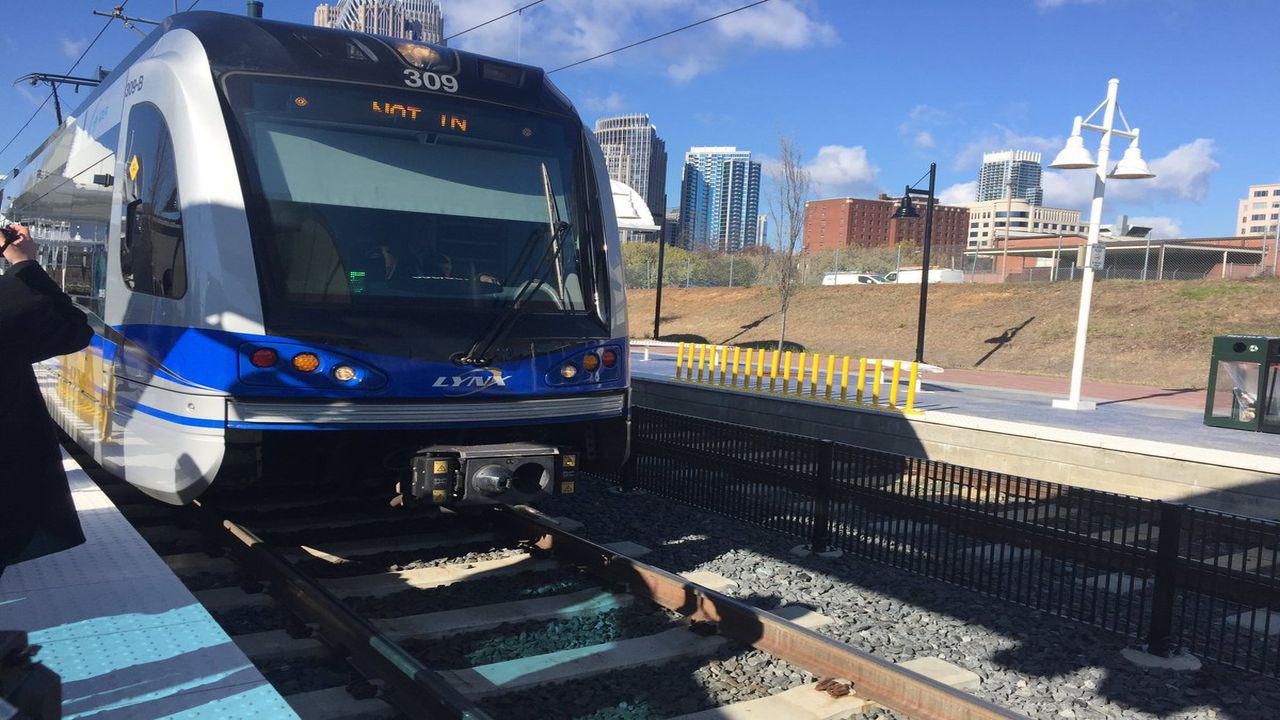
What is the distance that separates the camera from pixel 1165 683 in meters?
5.07

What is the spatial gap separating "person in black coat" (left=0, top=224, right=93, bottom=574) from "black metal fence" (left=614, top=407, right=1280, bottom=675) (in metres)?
5.19

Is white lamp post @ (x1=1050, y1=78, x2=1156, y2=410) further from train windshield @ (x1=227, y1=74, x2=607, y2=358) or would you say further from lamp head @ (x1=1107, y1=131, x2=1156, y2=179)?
train windshield @ (x1=227, y1=74, x2=607, y2=358)

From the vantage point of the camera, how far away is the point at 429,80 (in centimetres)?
588

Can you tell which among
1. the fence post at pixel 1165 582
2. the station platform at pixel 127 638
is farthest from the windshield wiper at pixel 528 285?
the fence post at pixel 1165 582

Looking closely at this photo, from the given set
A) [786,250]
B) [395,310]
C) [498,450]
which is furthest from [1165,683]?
[786,250]

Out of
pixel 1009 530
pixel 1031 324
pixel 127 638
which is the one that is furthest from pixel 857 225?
pixel 127 638

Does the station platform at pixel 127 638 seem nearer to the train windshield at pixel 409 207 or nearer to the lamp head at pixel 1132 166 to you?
the train windshield at pixel 409 207

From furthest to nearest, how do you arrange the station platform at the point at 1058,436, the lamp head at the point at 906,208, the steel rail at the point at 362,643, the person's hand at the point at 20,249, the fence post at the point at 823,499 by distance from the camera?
the lamp head at the point at 906,208 < the station platform at the point at 1058,436 < the fence post at the point at 823,499 < the steel rail at the point at 362,643 < the person's hand at the point at 20,249

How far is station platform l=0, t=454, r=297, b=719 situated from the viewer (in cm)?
370

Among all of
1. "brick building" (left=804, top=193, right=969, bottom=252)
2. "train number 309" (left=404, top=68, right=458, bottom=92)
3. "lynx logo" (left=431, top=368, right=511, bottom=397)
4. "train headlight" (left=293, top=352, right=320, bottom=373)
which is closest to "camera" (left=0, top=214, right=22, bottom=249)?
"train headlight" (left=293, top=352, right=320, bottom=373)

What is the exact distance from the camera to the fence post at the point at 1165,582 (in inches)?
216

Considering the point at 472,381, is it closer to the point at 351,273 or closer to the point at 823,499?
the point at 351,273

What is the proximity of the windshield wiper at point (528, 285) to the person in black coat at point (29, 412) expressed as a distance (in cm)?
222

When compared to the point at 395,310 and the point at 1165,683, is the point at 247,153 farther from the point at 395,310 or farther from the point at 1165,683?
the point at 1165,683
